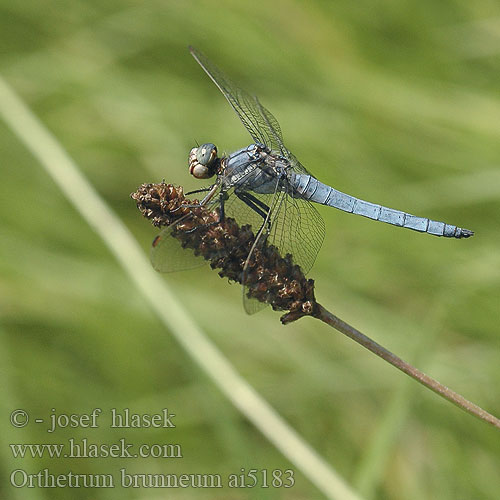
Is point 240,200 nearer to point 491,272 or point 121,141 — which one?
point 491,272

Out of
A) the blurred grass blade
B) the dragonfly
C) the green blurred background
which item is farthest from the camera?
the green blurred background

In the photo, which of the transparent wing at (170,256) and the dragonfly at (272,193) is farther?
the dragonfly at (272,193)

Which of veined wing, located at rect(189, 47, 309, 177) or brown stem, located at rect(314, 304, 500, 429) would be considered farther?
veined wing, located at rect(189, 47, 309, 177)

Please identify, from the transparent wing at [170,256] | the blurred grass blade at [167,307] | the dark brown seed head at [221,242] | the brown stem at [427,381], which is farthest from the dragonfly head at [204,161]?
the brown stem at [427,381]

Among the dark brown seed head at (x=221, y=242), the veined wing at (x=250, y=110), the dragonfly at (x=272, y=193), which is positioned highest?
the veined wing at (x=250, y=110)

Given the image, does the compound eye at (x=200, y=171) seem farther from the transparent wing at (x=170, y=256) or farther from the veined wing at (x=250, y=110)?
the transparent wing at (x=170, y=256)

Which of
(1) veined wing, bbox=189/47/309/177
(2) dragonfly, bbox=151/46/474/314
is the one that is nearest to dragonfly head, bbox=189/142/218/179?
(2) dragonfly, bbox=151/46/474/314

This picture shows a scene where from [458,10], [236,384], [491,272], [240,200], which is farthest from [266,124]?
[458,10]

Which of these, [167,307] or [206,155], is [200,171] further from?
[167,307]

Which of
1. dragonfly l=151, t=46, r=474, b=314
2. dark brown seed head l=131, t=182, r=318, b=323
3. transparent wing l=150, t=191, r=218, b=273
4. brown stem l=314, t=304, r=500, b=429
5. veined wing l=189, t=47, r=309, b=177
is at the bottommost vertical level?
brown stem l=314, t=304, r=500, b=429

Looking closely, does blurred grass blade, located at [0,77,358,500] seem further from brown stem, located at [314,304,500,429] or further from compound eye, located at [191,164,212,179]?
brown stem, located at [314,304,500,429]
